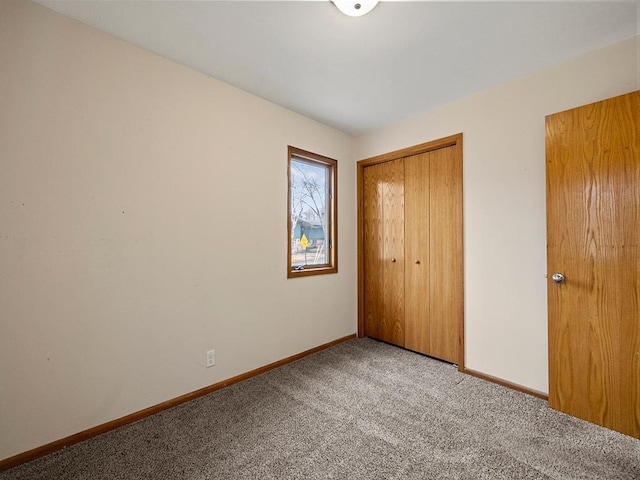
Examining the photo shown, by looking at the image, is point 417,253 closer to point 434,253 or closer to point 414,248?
point 414,248

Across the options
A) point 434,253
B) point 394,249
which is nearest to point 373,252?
point 394,249

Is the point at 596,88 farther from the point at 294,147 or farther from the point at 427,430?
the point at 427,430

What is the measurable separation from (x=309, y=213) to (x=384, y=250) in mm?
966

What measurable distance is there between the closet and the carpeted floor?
0.68m

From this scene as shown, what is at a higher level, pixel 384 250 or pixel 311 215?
pixel 311 215

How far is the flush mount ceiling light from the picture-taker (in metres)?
1.45

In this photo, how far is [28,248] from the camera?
1.49 m

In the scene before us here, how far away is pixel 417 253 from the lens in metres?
2.91

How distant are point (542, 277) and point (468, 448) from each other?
1305 mm

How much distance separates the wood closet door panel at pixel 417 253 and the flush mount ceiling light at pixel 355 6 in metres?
1.61

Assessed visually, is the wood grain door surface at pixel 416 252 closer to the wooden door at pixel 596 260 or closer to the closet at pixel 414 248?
the closet at pixel 414 248

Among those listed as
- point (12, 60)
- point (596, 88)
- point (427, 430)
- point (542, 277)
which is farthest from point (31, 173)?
point (596, 88)

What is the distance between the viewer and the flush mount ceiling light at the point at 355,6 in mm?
1449

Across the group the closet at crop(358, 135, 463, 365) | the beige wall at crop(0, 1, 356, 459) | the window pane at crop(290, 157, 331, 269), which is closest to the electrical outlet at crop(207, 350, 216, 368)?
the beige wall at crop(0, 1, 356, 459)
